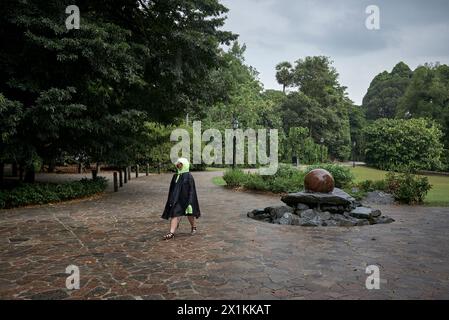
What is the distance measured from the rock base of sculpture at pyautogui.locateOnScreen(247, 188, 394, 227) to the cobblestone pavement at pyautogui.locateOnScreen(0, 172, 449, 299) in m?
0.53

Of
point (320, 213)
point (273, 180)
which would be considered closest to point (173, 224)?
point (320, 213)

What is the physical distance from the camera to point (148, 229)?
355 inches

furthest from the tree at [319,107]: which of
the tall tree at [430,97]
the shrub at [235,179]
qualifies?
the shrub at [235,179]

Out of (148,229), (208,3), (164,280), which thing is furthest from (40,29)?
(164,280)

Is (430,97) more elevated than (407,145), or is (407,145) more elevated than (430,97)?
(430,97)

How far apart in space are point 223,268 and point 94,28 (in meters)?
9.16

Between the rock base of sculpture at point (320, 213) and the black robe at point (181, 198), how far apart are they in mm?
3230

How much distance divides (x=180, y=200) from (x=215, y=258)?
1.99m

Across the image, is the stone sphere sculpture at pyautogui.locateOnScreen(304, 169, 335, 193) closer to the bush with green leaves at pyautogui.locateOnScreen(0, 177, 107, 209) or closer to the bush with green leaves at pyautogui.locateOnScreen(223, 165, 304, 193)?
the bush with green leaves at pyautogui.locateOnScreen(223, 165, 304, 193)

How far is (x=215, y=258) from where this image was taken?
21.3 feet

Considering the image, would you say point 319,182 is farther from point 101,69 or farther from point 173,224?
point 101,69

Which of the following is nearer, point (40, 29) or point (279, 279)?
point (279, 279)

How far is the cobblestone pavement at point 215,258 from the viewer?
4.91 m
